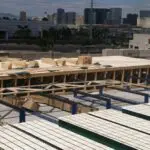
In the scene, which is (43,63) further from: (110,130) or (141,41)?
(141,41)

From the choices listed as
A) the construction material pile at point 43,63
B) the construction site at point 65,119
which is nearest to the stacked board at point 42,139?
the construction site at point 65,119

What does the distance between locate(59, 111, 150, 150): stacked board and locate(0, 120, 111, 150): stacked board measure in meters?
0.64

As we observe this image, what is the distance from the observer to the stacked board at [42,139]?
1277cm

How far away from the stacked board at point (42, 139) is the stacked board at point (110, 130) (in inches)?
25.3

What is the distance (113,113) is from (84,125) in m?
2.65

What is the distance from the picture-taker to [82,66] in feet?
112

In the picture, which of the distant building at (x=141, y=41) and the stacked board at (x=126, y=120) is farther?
the distant building at (x=141, y=41)

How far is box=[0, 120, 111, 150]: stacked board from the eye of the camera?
1277 cm

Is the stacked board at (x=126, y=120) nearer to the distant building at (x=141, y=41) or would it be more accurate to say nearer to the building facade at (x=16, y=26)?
the distant building at (x=141, y=41)

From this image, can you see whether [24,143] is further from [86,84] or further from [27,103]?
[86,84]

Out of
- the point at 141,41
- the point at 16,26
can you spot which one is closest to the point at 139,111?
the point at 141,41

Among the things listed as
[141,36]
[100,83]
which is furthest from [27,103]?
[141,36]

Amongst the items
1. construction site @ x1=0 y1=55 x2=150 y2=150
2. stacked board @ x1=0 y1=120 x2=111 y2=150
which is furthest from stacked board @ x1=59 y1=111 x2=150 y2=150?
stacked board @ x1=0 y1=120 x2=111 y2=150

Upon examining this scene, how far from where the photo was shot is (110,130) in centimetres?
1513
